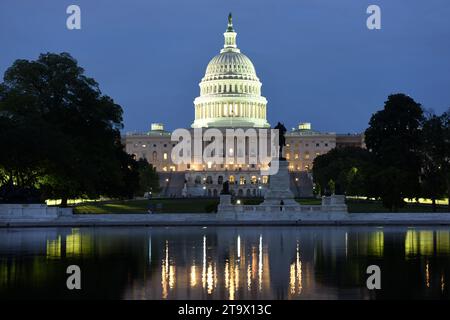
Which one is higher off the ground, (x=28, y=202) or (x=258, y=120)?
(x=258, y=120)

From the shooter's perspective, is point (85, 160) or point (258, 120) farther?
point (258, 120)

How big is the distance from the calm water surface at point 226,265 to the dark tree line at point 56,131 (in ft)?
52.6

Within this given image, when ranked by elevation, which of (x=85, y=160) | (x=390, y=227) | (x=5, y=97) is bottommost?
(x=390, y=227)

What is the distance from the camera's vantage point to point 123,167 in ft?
234

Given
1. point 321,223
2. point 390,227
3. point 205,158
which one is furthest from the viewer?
point 205,158

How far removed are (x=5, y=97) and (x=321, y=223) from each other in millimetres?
25661

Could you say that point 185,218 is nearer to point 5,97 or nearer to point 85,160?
point 85,160

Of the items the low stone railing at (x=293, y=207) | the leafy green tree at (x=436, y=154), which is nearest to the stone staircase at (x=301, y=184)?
the leafy green tree at (x=436, y=154)

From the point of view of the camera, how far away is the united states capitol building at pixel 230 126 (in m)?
161

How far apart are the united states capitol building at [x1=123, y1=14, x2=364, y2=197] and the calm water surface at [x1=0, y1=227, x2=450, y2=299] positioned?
122 meters

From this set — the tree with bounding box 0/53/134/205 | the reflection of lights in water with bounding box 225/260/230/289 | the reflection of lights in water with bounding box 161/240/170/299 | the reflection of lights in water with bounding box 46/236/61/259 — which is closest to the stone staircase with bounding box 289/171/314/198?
the tree with bounding box 0/53/134/205
